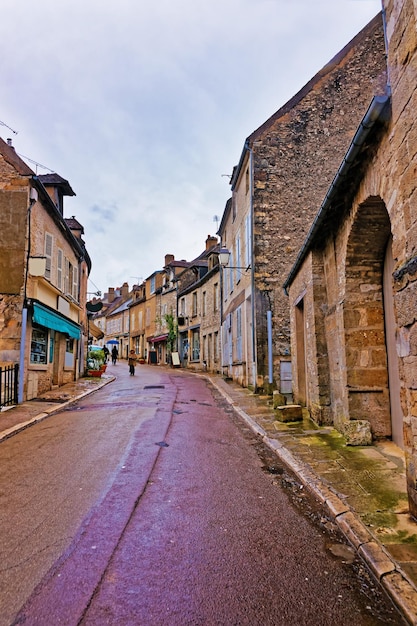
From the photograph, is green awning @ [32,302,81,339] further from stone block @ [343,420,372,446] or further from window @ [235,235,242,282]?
stone block @ [343,420,372,446]

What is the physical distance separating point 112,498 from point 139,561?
1.25 metres

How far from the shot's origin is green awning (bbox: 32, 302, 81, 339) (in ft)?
38.6

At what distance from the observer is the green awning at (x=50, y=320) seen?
11.8 m

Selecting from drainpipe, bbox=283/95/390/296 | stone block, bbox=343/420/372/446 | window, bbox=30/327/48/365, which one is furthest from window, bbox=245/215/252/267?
stone block, bbox=343/420/372/446

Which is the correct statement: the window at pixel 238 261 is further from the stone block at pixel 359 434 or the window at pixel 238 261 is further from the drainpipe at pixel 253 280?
the stone block at pixel 359 434

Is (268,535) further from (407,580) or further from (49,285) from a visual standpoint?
(49,285)

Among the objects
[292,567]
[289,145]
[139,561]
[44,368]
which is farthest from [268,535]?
[289,145]

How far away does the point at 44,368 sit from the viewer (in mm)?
13430

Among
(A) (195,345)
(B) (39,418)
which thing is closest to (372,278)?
(B) (39,418)

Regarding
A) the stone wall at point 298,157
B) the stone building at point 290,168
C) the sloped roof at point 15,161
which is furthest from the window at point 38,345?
the stone wall at point 298,157

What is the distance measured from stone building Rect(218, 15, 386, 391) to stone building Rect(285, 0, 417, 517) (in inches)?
151

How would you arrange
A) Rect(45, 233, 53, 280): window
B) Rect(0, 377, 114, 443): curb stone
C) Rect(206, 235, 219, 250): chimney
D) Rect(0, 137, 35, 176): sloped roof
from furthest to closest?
Rect(206, 235, 219, 250): chimney < Rect(45, 233, 53, 280): window < Rect(0, 137, 35, 176): sloped roof < Rect(0, 377, 114, 443): curb stone

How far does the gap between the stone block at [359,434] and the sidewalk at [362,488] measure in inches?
4.8

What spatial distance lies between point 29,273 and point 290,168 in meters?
9.06
